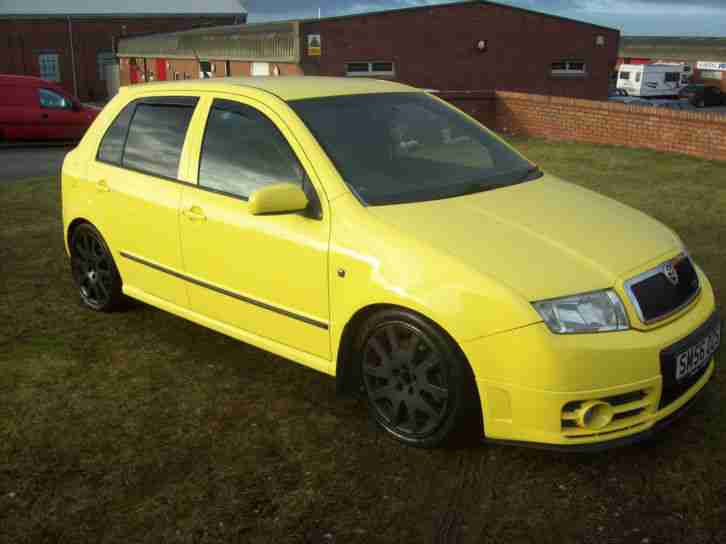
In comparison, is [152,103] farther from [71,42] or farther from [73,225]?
[71,42]

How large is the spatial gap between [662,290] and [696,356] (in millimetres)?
351

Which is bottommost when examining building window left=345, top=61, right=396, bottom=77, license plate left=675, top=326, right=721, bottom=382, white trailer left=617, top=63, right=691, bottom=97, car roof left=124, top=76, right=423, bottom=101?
white trailer left=617, top=63, right=691, bottom=97

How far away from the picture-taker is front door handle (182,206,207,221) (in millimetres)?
4625

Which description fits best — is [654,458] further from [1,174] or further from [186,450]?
[1,174]

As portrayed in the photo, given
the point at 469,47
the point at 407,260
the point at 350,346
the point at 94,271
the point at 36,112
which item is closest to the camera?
the point at 407,260

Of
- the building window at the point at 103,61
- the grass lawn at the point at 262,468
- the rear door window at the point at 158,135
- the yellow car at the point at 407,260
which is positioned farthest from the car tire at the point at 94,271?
the building window at the point at 103,61

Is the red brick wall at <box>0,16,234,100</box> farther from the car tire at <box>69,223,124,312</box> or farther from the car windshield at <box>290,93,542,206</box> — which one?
the car windshield at <box>290,93,542,206</box>

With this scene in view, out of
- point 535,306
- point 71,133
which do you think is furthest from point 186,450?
point 71,133

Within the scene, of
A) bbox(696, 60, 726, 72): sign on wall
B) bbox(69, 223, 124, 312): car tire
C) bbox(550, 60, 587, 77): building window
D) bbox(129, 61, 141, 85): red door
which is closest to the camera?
bbox(69, 223, 124, 312): car tire

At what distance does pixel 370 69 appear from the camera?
1231 inches

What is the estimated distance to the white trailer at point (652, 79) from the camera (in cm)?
5322

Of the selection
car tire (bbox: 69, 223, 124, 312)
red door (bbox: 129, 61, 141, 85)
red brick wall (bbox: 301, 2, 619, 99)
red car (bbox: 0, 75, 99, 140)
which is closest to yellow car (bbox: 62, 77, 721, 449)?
car tire (bbox: 69, 223, 124, 312)

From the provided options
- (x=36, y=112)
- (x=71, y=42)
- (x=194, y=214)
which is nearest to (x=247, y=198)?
(x=194, y=214)

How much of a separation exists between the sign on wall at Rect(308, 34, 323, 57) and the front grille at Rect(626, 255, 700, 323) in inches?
1040
